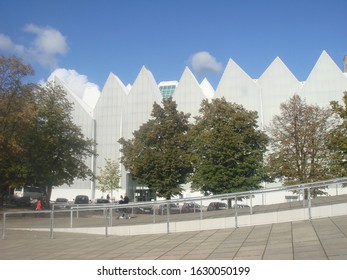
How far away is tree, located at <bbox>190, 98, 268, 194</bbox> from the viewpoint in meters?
28.2

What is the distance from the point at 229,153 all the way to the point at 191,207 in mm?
15395

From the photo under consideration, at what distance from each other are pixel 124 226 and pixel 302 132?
19061mm

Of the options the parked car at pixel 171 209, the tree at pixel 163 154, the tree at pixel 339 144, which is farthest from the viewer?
the tree at pixel 163 154

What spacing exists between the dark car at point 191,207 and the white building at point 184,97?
4214 cm

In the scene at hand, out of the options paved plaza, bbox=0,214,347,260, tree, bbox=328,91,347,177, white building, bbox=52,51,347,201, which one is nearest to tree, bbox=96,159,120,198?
white building, bbox=52,51,347,201

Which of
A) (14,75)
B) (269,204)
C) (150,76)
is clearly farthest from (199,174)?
(150,76)

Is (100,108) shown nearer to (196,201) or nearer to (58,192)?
(58,192)

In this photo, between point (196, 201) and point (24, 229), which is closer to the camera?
point (196, 201)

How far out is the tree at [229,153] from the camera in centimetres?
2822

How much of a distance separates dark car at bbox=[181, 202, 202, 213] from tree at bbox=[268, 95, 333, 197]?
53.0 feet

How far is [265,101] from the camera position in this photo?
55031 millimetres

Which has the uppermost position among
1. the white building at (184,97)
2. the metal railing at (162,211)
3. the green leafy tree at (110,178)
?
the white building at (184,97)

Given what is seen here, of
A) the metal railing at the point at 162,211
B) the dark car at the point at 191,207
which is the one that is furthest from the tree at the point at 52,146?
the dark car at the point at 191,207

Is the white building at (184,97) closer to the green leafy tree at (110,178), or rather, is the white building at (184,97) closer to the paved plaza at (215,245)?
the green leafy tree at (110,178)
